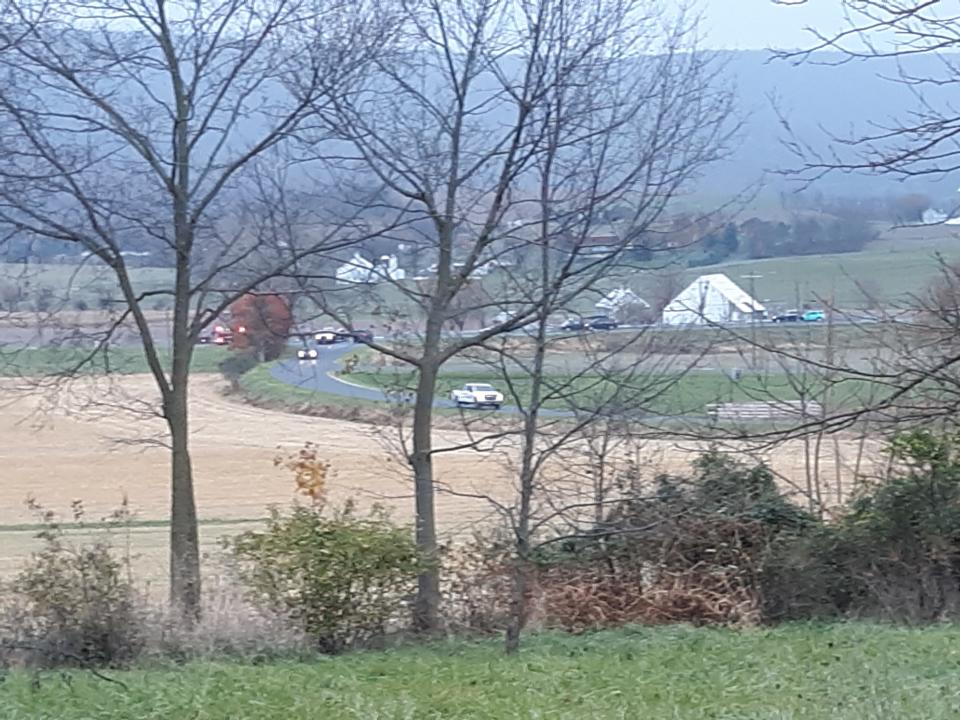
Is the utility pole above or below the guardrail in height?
above

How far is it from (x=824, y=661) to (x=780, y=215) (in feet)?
17.8

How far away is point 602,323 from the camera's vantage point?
1489 centimetres

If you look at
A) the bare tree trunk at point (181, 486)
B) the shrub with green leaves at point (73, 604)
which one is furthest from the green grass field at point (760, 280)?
the shrub with green leaves at point (73, 604)

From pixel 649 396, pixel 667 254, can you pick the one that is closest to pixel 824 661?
pixel 649 396

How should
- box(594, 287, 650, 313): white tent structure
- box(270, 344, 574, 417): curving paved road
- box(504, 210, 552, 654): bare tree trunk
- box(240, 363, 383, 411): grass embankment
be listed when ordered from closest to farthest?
box(504, 210, 552, 654): bare tree trunk
box(594, 287, 650, 313): white tent structure
box(270, 344, 574, 417): curving paved road
box(240, 363, 383, 411): grass embankment

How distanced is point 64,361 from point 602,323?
5858mm

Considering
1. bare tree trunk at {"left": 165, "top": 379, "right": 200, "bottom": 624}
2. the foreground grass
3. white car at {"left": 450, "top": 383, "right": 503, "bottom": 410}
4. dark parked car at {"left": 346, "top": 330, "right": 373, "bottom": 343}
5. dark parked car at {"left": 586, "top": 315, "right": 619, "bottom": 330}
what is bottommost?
the foreground grass

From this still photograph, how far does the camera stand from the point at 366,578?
13250mm

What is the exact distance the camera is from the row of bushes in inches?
525

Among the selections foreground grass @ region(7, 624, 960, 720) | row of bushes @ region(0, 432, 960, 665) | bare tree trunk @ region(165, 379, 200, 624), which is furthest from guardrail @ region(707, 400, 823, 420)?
bare tree trunk @ region(165, 379, 200, 624)

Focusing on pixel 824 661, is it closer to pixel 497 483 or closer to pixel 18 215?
pixel 497 483

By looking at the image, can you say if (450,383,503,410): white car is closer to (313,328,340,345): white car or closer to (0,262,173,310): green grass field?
(313,328,340,345): white car

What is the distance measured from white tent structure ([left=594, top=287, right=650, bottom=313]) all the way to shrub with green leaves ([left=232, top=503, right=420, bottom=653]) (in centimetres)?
350

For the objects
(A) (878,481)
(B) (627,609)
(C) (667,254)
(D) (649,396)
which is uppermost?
(C) (667,254)
